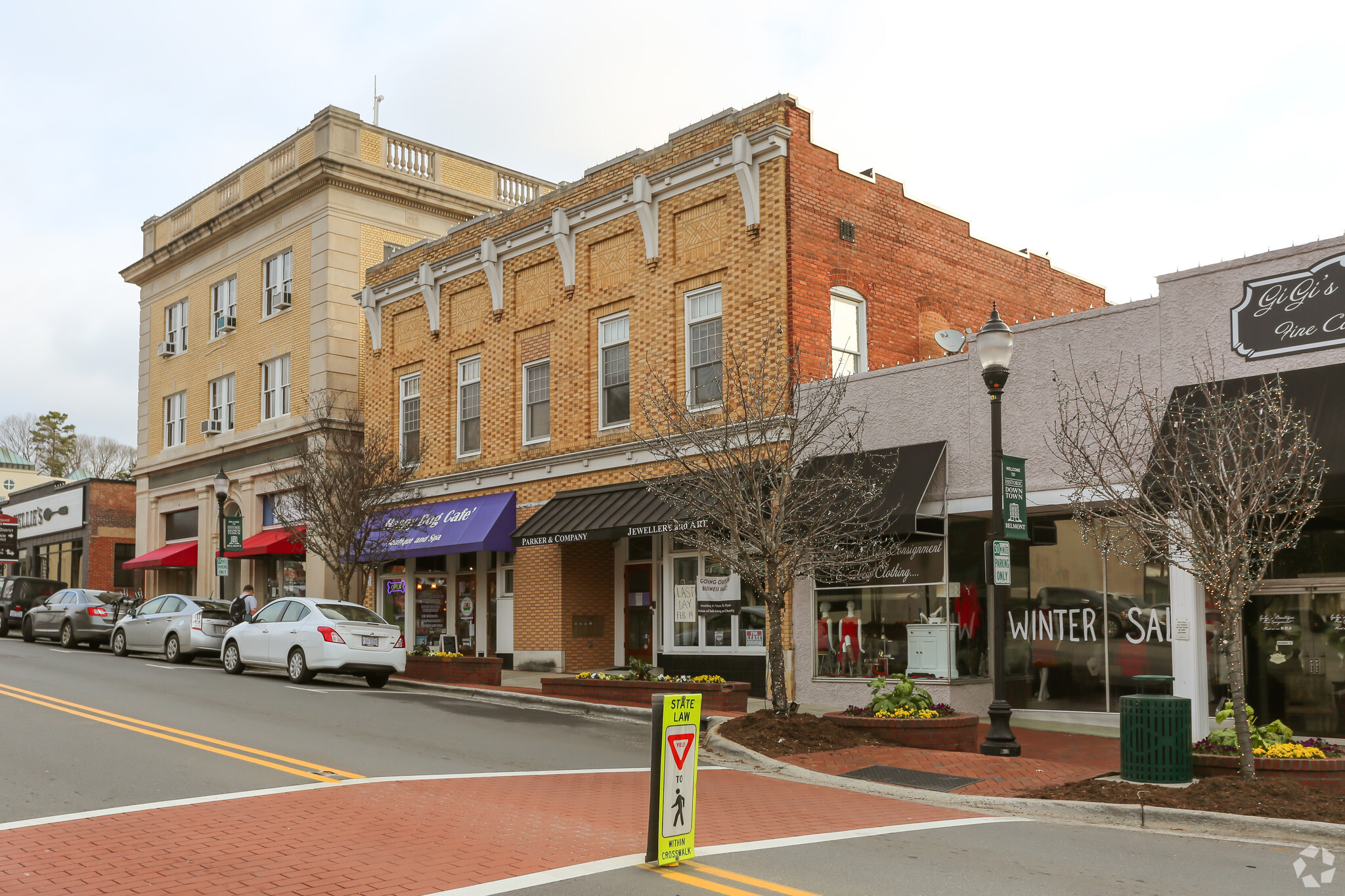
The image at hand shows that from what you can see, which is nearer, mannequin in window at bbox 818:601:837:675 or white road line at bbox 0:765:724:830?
white road line at bbox 0:765:724:830

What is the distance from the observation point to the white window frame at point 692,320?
2011cm

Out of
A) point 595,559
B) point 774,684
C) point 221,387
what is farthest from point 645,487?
point 221,387

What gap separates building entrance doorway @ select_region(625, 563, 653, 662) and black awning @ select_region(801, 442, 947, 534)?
6.46 meters

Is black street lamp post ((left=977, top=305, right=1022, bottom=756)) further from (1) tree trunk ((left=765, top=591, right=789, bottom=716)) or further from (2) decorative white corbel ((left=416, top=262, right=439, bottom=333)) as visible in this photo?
(2) decorative white corbel ((left=416, top=262, right=439, bottom=333))

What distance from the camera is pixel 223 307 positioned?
35.7 meters

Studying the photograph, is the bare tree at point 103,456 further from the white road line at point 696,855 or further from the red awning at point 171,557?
the white road line at point 696,855

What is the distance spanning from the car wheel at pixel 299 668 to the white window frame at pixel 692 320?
778 cm

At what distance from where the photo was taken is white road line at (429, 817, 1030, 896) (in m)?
6.55

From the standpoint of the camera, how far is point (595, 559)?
2308 centimetres

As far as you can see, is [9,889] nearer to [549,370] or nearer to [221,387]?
[549,370]

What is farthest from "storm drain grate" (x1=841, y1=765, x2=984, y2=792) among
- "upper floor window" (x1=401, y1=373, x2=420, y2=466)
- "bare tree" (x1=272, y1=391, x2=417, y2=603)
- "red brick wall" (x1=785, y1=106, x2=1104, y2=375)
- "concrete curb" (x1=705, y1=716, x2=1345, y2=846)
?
"upper floor window" (x1=401, y1=373, x2=420, y2=466)

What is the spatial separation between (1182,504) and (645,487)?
1169 cm

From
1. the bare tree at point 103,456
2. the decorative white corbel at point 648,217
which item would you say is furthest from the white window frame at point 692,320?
the bare tree at point 103,456

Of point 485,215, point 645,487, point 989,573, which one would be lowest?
point 989,573
